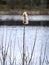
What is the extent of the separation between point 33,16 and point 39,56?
0.81ft

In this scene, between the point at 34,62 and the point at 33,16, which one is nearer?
the point at 34,62

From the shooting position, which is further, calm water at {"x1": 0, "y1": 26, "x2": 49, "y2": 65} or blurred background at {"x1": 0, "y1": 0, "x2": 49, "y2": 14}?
blurred background at {"x1": 0, "y1": 0, "x2": 49, "y2": 14}

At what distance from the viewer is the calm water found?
1068mm

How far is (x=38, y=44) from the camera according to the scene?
1103 mm

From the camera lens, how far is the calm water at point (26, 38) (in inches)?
42.1

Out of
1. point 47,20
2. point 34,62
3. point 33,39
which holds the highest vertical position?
point 47,20

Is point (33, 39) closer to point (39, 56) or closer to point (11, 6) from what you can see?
point (39, 56)

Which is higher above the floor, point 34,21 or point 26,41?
point 34,21

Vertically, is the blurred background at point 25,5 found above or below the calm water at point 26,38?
above

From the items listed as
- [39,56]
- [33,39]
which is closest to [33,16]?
[33,39]

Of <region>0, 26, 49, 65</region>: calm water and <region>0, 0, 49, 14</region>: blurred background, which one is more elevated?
<region>0, 0, 49, 14</region>: blurred background

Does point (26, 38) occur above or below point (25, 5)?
below

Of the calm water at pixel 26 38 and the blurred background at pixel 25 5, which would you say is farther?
the blurred background at pixel 25 5

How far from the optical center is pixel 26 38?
3.72ft
